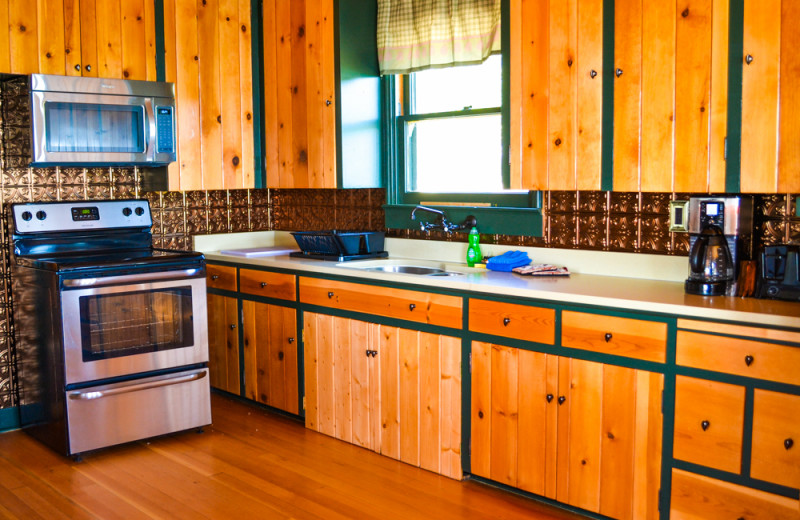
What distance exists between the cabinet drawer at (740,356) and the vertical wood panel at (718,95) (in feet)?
1.85

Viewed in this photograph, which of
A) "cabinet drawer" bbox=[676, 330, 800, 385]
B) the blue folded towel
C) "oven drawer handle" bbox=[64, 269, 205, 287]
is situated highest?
the blue folded towel

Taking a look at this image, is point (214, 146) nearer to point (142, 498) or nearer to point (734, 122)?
point (142, 498)

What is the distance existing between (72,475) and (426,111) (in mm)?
2476

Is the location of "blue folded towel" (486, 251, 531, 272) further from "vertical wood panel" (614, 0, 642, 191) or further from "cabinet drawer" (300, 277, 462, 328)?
"vertical wood panel" (614, 0, 642, 191)

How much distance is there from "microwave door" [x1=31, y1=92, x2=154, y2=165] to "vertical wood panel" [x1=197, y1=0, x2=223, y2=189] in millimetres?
366

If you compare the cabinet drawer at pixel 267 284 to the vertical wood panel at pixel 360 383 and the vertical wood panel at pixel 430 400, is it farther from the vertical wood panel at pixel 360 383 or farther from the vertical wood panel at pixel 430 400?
the vertical wood panel at pixel 430 400

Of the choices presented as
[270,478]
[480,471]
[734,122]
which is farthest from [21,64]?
[734,122]

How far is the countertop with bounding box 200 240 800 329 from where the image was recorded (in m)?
2.40

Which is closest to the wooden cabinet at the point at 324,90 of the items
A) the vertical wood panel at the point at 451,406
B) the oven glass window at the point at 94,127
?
the oven glass window at the point at 94,127

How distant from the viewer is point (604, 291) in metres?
2.80

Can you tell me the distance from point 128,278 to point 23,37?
1.26 metres

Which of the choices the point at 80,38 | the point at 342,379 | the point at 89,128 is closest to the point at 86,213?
the point at 89,128

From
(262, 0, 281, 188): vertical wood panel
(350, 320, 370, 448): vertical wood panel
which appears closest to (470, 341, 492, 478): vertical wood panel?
(350, 320, 370, 448): vertical wood panel

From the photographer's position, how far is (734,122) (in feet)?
8.52
